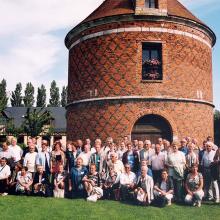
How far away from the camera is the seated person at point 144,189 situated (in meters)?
9.70

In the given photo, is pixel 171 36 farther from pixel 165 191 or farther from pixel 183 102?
pixel 165 191

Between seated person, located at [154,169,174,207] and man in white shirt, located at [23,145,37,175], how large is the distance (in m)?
3.62

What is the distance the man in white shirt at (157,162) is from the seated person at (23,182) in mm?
3585

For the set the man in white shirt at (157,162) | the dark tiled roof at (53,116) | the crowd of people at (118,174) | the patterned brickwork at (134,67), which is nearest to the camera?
the crowd of people at (118,174)

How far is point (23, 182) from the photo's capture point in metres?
10.4

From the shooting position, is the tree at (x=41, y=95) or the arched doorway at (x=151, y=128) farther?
the tree at (x=41, y=95)

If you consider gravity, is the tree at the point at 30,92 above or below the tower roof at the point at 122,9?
above

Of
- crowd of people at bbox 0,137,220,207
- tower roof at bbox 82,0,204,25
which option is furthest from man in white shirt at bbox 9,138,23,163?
tower roof at bbox 82,0,204,25

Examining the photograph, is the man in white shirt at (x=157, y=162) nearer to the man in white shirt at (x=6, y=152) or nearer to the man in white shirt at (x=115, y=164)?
the man in white shirt at (x=115, y=164)

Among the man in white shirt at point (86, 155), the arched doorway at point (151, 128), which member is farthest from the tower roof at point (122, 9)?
the man in white shirt at point (86, 155)

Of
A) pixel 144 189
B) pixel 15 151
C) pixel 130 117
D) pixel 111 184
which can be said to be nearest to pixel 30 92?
pixel 130 117

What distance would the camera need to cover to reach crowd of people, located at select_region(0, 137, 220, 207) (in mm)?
9922

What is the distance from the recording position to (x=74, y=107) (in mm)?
18438

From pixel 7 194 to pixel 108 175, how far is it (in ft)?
9.76
